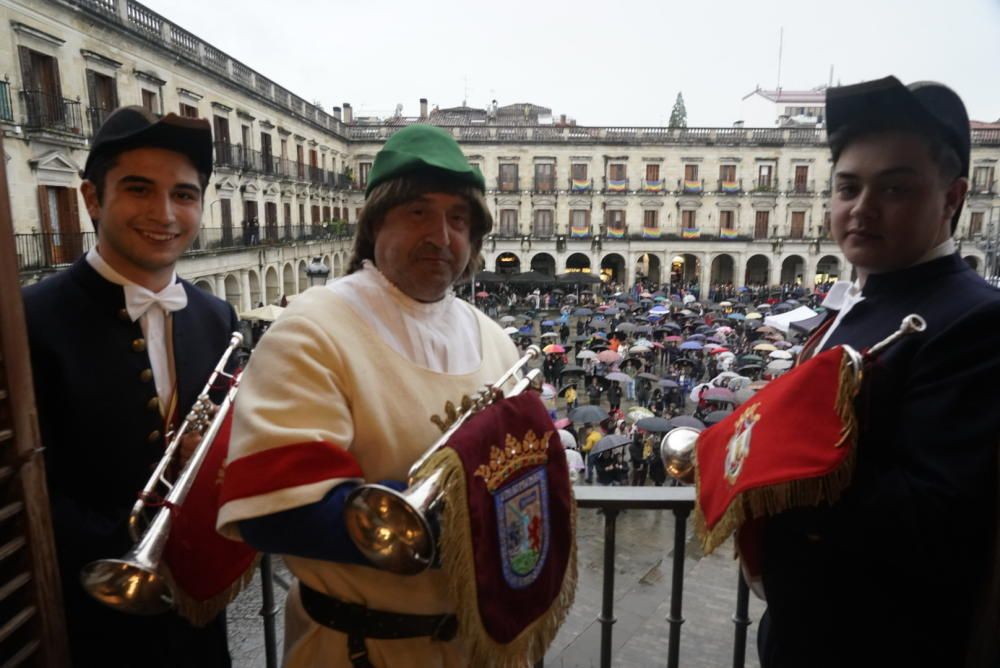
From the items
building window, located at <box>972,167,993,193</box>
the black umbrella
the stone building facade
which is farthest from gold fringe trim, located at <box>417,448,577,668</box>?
building window, located at <box>972,167,993,193</box>

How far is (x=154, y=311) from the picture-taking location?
2133 mm

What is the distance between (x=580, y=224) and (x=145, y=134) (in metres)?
36.9

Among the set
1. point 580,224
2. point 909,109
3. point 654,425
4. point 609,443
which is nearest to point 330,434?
point 909,109

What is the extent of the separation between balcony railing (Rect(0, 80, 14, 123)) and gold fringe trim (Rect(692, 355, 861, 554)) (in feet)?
51.3

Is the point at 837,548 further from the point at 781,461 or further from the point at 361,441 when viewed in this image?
the point at 361,441

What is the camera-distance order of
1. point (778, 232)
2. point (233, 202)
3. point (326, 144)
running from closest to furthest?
1. point (233, 202)
2. point (326, 144)
3. point (778, 232)

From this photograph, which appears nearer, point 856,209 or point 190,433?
point 856,209

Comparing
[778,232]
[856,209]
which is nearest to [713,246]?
[778,232]

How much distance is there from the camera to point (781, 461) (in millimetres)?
1518

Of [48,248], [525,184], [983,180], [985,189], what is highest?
[983,180]

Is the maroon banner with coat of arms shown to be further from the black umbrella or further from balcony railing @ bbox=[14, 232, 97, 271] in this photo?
balcony railing @ bbox=[14, 232, 97, 271]

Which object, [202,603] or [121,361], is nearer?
[202,603]

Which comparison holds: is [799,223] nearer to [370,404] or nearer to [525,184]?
[525,184]

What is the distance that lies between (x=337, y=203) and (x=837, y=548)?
34.6 metres
